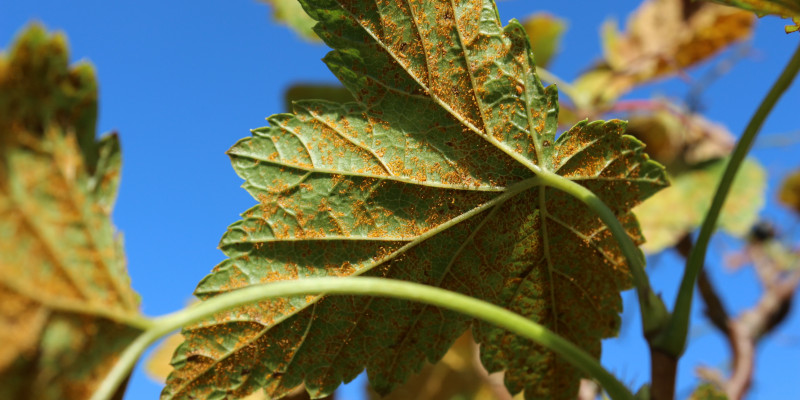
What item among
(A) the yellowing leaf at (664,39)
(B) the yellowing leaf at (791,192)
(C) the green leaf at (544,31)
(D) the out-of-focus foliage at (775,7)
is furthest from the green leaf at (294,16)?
(B) the yellowing leaf at (791,192)

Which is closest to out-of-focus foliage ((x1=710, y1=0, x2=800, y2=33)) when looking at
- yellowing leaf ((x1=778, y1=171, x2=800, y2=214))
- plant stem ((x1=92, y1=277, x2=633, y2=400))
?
plant stem ((x1=92, y1=277, x2=633, y2=400))

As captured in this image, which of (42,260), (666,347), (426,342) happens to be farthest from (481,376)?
(42,260)

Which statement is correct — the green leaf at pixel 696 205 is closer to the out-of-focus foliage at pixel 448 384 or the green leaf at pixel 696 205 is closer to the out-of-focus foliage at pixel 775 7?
the out-of-focus foliage at pixel 448 384

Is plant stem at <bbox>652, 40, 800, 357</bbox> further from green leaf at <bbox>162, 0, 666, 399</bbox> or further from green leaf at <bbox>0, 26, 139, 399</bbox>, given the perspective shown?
green leaf at <bbox>0, 26, 139, 399</bbox>

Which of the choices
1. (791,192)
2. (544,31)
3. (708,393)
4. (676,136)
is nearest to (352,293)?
(708,393)

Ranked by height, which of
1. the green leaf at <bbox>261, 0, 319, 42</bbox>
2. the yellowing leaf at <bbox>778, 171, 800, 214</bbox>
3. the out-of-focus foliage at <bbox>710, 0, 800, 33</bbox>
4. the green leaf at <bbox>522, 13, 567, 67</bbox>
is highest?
the yellowing leaf at <bbox>778, 171, 800, 214</bbox>

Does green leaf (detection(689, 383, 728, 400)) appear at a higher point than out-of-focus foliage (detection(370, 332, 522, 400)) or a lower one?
lower
